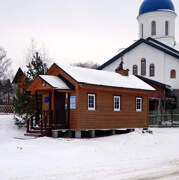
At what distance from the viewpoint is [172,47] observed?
36344 millimetres

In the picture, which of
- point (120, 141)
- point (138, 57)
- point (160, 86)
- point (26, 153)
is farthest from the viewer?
point (138, 57)

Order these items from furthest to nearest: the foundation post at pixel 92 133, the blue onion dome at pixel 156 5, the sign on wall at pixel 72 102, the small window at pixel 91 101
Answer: the blue onion dome at pixel 156 5
the foundation post at pixel 92 133
the small window at pixel 91 101
the sign on wall at pixel 72 102

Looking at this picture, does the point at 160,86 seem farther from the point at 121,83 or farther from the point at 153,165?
the point at 153,165

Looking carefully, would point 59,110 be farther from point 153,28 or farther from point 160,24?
point 160,24

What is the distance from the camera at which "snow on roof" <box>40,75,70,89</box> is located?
59.0 feet

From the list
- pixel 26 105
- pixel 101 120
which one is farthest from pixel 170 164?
pixel 26 105

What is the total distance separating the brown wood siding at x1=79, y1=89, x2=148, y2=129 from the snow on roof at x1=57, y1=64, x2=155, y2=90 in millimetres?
533

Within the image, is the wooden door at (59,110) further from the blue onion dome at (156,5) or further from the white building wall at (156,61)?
the blue onion dome at (156,5)

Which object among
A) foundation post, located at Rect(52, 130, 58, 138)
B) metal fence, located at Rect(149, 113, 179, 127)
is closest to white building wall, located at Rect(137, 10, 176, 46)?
metal fence, located at Rect(149, 113, 179, 127)

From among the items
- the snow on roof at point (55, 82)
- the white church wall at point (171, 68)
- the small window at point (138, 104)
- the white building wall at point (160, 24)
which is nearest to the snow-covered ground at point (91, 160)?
the snow on roof at point (55, 82)

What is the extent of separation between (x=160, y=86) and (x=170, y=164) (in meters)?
21.0

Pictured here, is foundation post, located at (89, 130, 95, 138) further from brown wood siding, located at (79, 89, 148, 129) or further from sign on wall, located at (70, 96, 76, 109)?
sign on wall, located at (70, 96, 76, 109)

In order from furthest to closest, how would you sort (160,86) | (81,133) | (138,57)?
1. (138,57)
2. (160,86)
3. (81,133)

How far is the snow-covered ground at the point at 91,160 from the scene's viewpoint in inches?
366
